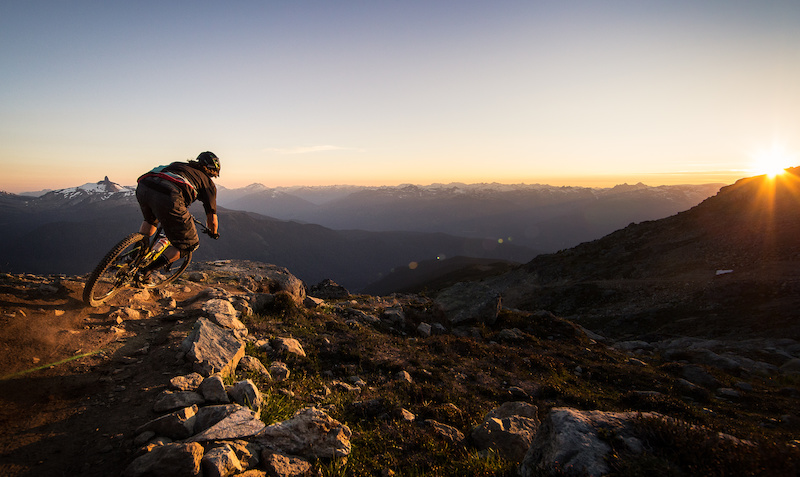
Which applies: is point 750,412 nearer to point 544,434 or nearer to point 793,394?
point 793,394

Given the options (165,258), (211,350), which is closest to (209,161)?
(165,258)

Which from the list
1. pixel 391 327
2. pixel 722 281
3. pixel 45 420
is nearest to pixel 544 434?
pixel 45 420

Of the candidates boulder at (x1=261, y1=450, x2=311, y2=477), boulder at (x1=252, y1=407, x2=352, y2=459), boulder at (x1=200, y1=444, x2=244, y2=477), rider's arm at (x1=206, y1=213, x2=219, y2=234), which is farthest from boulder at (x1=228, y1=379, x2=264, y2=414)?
rider's arm at (x1=206, y1=213, x2=219, y2=234)

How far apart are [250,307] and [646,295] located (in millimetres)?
39326

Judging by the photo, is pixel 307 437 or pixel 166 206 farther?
pixel 166 206

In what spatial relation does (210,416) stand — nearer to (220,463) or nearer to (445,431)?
(220,463)

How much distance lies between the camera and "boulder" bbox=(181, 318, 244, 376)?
5.76m

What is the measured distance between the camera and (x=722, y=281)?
1148 inches

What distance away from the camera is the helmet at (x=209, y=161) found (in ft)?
26.9

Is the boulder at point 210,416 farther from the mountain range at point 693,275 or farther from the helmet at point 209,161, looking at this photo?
the mountain range at point 693,275

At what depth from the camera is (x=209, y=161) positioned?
8250mm

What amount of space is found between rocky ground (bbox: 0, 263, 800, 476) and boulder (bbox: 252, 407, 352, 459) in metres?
0.21

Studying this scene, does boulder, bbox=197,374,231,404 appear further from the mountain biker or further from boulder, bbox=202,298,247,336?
the mountain biker

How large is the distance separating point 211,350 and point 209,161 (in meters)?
5.01
